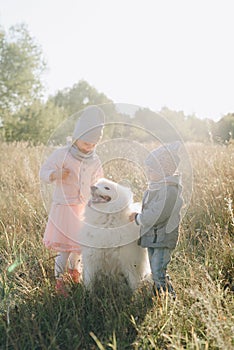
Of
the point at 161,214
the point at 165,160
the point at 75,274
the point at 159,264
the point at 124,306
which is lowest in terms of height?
the point at 75,274

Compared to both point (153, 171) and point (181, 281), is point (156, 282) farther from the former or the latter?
point (153, 171)

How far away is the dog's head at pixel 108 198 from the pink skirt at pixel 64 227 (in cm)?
37

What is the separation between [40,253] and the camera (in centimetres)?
332

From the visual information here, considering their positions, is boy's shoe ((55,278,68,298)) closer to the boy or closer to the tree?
the boy

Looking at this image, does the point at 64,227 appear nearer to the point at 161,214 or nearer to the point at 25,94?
the point at 161,214

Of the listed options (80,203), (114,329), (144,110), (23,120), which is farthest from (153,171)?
(23,120)

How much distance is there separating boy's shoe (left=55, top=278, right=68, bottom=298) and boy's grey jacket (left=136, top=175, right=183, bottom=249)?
60cm

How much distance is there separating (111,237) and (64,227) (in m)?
0.48

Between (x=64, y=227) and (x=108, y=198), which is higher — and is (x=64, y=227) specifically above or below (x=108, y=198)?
below

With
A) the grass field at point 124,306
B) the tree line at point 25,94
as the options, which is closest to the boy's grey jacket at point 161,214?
the grass field at point 124,306

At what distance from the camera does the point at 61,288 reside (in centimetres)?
266

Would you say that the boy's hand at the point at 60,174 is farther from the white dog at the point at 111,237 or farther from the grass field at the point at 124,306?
the grass field at the point at 124,306

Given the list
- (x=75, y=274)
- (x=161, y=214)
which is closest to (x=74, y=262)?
(x=75, y=274)

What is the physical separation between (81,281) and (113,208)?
0.57 meters
